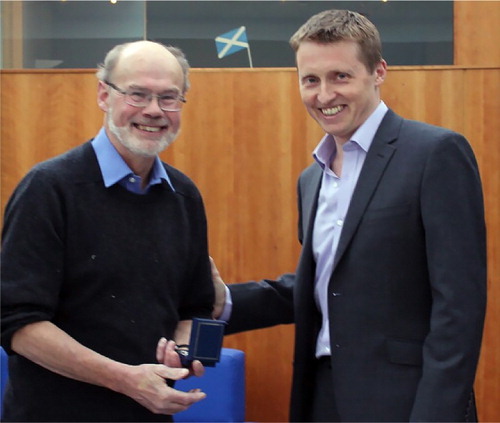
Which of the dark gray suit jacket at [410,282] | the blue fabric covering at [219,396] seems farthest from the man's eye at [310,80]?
the blue fabric covering at [219,396]

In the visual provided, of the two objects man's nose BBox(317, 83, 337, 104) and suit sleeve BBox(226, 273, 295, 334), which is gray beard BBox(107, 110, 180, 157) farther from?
suit sleeve BBox(226, 273, 295, 334)

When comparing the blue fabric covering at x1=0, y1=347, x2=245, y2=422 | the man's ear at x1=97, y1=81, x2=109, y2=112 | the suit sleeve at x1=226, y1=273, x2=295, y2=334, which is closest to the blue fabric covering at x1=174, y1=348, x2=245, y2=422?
the blue fabric covering at x1=0, y1=347, x2=245, y2=422

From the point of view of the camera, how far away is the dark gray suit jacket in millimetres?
1915

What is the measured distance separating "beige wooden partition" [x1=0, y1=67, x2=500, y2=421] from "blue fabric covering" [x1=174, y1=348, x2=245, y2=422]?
495 millimetres

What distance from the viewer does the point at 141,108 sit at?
6.97ft

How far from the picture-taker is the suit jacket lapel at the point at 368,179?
2.06 m

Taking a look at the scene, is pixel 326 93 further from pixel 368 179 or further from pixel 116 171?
pixel 116 171

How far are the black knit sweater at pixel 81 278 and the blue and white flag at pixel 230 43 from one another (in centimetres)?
258

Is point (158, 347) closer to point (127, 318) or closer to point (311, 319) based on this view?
point (127, 318)

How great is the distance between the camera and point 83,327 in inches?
78.2

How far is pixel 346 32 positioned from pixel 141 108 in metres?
0.61

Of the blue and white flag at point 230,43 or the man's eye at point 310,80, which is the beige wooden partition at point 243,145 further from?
the man's eye at point 310,80

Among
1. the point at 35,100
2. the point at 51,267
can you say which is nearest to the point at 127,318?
the point at 51,267

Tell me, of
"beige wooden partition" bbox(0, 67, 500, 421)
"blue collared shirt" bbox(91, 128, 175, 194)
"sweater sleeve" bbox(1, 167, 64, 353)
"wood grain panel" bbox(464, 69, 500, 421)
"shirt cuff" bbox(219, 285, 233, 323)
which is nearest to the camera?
"sweater sleeve" bbox(1, 167, 64, 353)
